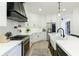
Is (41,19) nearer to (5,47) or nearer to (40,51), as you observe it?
(40,51)

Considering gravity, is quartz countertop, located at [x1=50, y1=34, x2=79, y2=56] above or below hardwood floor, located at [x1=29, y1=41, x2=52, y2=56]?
above

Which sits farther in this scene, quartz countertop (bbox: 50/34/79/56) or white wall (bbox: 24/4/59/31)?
white wall (bbox: 24/4/59/31)

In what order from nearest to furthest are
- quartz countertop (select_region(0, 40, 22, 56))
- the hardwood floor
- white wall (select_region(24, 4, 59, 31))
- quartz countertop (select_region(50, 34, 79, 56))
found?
quartz countertop (select_region(50, 34, 79, 56)), quartz countertop (select_region(0, 40, 22, 56)), the hardwood floor, white wall (select_region(24, 4, 59, 31))

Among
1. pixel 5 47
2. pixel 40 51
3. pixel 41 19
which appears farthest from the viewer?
pixel 41 19

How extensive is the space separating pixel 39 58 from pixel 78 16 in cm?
582

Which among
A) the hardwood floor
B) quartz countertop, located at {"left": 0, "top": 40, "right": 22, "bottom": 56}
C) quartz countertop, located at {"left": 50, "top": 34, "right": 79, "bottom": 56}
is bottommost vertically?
the hardwood floor

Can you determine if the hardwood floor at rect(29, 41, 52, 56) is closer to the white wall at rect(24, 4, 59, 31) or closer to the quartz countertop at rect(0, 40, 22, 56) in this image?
the quartz countertop at rect(0, 40, 22, 56)

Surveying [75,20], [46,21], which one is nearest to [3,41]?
[75,20]

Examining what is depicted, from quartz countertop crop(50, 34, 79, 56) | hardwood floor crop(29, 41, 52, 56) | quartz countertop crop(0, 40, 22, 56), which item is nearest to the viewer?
quartz countertop crop(50, 34, 79, 56)

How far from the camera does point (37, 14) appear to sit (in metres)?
9.28

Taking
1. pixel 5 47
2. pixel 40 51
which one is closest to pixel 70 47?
pixel 5 47

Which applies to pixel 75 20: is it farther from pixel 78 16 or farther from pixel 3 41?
pixel 3 41

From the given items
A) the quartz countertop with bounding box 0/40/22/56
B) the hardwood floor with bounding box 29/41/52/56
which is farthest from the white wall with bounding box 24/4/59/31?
the quartz countertop with bounding box 0/40/22/56

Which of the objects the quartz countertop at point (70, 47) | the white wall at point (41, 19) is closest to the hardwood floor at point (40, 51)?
the quartz countertop at point (70, 47)
